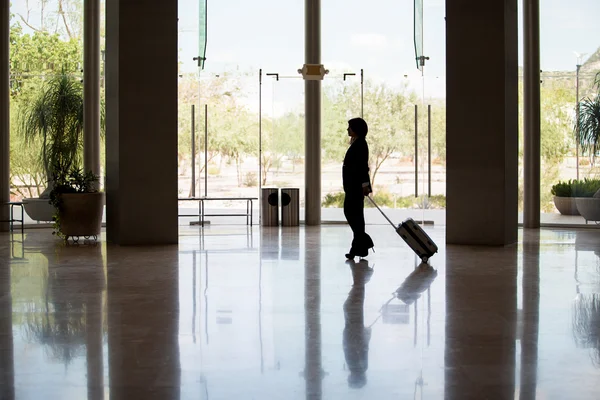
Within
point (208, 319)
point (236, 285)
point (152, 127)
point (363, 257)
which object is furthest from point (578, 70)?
point (208, 319)

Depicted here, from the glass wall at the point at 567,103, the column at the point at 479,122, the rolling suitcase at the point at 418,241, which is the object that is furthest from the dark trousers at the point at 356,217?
the glass wall at the point at 567,103

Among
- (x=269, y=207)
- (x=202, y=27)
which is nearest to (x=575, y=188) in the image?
(x=269, y=207)

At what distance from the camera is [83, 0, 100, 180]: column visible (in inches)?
540

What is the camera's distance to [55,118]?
13.8 m

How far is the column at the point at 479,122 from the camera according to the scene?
34.2 ft

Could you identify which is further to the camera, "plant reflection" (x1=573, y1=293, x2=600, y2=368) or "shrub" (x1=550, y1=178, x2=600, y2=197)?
"shrub" (x1=550, y1=178, x2=600, y2=197)

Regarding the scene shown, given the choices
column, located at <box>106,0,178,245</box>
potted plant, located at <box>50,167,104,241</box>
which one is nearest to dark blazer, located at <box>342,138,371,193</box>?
column, located at <box>106,0,178,245</box>

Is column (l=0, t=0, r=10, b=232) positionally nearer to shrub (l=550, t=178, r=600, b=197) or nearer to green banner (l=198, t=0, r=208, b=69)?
green banner (l=198, t=0, r=208, b=69)

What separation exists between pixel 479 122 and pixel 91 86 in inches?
272

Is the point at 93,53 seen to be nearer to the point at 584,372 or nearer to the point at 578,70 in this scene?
the point at 578,70

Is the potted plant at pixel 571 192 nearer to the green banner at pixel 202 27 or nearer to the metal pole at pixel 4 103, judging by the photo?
the green banner at pixel 202 27

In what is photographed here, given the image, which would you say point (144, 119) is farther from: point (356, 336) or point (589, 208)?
point (589, 208)

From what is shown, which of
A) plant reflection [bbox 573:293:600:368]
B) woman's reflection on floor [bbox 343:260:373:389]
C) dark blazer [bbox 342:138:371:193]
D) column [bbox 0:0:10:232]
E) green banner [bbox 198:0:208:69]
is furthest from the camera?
green banner [bbox 198:0:208:69]

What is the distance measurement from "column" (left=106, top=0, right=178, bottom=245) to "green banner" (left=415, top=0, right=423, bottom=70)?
16.1 ft
